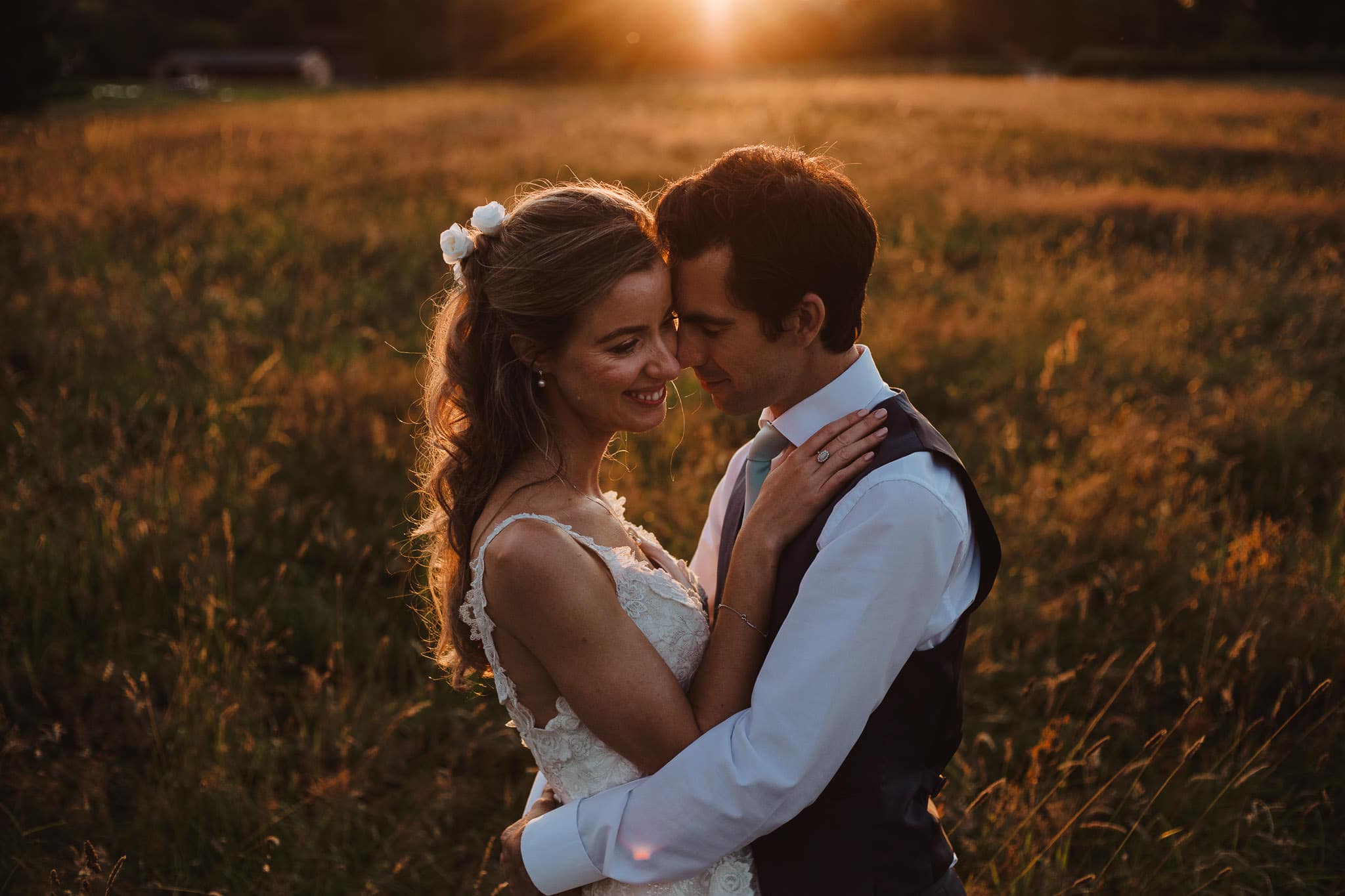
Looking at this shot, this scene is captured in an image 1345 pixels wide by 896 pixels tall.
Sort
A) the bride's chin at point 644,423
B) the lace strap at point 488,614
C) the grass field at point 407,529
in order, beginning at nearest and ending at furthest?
1. the lace strap at point 488,614
2. the bride's chin at point 644,423
3. the grass field at point 407,529

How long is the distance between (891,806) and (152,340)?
6898mm

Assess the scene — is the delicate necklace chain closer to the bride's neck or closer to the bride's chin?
the bride's neck

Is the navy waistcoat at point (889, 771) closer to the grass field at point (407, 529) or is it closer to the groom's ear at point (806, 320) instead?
the groom's ear at point (806, 320)

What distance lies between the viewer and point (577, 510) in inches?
92.2

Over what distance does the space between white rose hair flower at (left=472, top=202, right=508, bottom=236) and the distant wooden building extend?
241 ft

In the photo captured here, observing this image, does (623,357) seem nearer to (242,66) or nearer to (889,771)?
(889,771)

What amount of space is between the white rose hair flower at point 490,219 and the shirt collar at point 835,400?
3.03 ft

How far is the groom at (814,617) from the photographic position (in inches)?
75.8

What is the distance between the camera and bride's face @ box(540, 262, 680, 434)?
2352mm

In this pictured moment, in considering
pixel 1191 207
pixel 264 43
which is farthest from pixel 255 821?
pixel 264 43

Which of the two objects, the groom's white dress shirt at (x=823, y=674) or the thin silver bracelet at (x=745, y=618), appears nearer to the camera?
the groom's white dress shirt at (x=823, y=674)

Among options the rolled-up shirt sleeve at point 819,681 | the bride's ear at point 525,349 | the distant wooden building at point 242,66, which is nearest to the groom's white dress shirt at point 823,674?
the rolled-up shirt sleeve at point 819,681

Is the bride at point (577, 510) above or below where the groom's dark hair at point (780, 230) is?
below

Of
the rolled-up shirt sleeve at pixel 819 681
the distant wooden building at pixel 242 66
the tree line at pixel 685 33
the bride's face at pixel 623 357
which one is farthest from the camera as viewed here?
the distant wooden building at pixel 242 66
